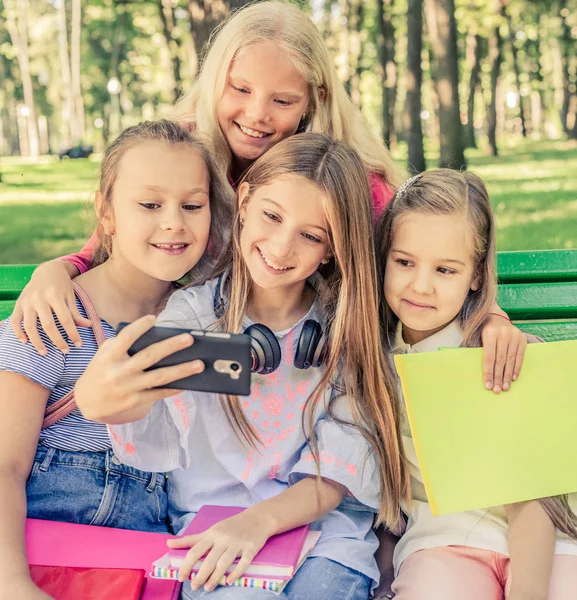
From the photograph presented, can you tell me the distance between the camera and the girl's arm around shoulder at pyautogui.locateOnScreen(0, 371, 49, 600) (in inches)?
82.9

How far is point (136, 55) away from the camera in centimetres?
3331

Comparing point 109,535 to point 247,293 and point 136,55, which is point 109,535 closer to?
point 247,293

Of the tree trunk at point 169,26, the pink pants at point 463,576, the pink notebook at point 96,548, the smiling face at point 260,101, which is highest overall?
the tree trunk at point 169,26

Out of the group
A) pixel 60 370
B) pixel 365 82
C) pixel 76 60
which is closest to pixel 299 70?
pixel 60 370

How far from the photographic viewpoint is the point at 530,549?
2248mm

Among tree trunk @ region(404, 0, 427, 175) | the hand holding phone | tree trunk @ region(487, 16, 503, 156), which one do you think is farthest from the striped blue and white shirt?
tree trunk @ region(487, 16, 503, 156)

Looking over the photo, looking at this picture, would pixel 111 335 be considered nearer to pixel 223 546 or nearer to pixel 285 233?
pixel 285 233

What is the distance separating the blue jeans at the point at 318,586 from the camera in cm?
210

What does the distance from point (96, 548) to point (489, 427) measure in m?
1.18

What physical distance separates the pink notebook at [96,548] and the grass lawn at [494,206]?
1229 mm

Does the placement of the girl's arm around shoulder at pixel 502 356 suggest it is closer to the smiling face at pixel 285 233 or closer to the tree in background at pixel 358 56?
the smiling face at pixel 285 233

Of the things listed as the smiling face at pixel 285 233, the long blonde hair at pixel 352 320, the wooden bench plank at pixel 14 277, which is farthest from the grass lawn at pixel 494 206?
the long blonde hair at pixel 352 320

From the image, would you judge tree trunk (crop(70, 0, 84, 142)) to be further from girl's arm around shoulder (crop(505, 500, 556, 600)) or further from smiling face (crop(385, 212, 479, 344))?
girl's arm around shoulder (crop(505, 500, 556, 600))

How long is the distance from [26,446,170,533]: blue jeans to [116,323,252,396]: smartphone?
2.23 ft
